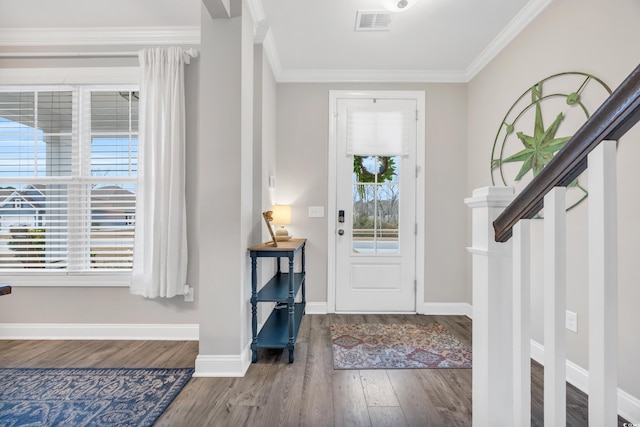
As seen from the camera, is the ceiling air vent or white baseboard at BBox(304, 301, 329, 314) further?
white baseboard at BBox(304, 301, 329, 314)

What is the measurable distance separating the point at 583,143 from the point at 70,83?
362 centimetres

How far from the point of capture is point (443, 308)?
345cm

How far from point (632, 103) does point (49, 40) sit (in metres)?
3.96

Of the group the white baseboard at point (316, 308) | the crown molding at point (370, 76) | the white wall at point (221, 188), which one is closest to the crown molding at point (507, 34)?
the crown molding at point (370, 76)

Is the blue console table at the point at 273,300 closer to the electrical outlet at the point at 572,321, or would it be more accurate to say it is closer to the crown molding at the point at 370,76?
the electrical outlet at the point at 572,321

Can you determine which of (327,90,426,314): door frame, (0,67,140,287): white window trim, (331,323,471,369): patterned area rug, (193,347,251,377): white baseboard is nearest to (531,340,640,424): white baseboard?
(331,323,471,369): patterned area rug

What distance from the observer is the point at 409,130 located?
3490 mm

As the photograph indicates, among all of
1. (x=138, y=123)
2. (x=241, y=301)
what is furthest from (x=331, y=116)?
(x=241, y=301)

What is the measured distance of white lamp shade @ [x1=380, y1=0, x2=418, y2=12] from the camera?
7.45ft

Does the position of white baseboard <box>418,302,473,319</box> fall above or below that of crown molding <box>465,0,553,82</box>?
below

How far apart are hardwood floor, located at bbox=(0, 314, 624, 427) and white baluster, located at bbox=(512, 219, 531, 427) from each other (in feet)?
2.98

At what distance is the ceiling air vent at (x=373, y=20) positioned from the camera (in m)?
2.46

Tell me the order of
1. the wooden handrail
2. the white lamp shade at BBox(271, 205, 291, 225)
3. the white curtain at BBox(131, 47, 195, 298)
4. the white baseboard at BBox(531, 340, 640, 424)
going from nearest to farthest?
the wooden handrail
the white baseboard at BBox(531, 340, 640, 424)
the white curtain at BBox(131, 47, 195, 298)
the white lamp shade at BBox(271, 205, 291, 225)

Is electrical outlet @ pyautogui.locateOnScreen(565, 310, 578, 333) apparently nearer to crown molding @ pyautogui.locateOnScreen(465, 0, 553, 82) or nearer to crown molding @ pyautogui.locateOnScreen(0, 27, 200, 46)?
crown molding @ pyautogui.locateOnScreen(465, 0, 553, 82)
